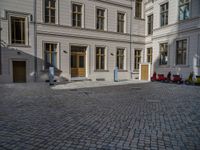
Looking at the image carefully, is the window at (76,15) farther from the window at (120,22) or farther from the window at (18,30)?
the window at (120,22)

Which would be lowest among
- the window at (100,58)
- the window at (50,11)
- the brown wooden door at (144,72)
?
the brown wooden door at (144,72)

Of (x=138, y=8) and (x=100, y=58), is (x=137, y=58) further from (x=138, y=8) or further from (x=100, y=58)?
(x=138, y=8)

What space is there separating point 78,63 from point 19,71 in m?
5.90

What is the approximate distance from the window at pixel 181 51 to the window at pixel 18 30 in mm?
15218

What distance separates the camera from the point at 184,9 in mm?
16812

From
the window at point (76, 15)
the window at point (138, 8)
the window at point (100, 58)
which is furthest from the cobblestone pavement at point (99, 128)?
the window at point (138, 8)

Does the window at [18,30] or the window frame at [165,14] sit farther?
the window frame at [165,14]

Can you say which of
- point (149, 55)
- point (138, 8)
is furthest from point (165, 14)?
point (149, 55)

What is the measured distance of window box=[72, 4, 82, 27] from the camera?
18.0m

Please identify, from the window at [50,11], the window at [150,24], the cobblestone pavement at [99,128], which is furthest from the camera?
the window at [150,24]

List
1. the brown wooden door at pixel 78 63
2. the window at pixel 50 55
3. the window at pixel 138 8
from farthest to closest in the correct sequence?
the window at pixel 138 8 < the brown wooden door at pixel 78 63 < the window at pixel 50 55

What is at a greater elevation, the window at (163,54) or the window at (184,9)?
the window at (184,9)

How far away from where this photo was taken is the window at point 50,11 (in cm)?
1658

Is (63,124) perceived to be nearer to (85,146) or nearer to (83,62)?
(85,146)
